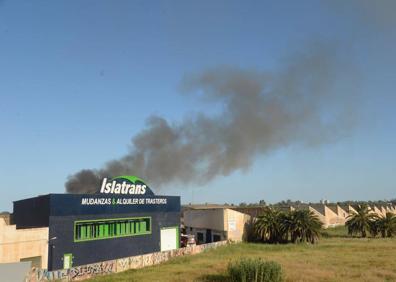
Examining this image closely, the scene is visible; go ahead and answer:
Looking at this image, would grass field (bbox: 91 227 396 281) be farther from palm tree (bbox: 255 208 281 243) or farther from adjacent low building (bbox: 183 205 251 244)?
palm tree (bbox: 255 208 281 243)

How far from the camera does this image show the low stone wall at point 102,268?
108 feet

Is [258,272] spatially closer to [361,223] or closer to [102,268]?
[102,268]

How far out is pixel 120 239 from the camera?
49188 millimetres

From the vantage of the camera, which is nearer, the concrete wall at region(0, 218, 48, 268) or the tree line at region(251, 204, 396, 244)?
the concrete wall at region(0, 218, 48, 268)

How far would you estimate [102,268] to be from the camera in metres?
39.2

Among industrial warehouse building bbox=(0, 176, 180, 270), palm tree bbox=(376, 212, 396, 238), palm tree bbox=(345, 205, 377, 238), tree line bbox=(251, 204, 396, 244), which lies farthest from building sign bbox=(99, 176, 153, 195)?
palm tree bbox=(376, 212, 396, 238)

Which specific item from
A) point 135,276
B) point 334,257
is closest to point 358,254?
point 334,257

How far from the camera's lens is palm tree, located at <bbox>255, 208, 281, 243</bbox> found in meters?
68.8

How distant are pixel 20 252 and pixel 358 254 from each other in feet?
118

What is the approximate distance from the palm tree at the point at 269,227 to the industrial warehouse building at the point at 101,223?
53.5 ft

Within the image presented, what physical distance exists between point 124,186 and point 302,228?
30478mm

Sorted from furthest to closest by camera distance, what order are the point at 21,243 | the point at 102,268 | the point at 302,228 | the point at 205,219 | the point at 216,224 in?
the point at 205,219 → the point at 216,224 → the point at 302,228 → the point at 102,268 → the point at 21,243

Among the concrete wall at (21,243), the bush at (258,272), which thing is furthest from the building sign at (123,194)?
the bush at (258,272)

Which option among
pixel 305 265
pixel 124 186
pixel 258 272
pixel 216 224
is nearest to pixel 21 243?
pixel 124 186
